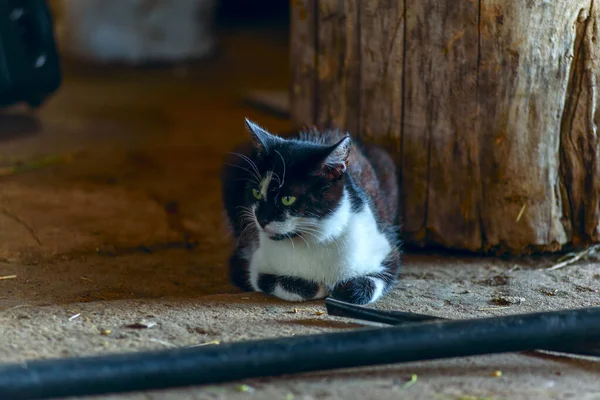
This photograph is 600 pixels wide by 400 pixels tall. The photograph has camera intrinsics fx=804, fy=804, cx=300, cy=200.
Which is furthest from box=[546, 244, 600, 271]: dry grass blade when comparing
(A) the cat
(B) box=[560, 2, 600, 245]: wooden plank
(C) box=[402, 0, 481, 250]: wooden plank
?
(A) the cat

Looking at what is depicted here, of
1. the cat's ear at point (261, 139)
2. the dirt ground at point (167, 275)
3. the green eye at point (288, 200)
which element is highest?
the cat's ear at point (261, 139)

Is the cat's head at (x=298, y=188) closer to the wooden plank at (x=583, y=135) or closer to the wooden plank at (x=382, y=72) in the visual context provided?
the wooden plank at (x=382, y=72)

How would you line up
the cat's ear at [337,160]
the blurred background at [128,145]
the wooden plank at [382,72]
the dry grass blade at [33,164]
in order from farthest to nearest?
the dry grass blade at [33,164] < the blurred background at [128,145] < the wooden plank at [382,72] < the cat's ear at [337,160]

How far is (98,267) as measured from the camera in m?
3.75

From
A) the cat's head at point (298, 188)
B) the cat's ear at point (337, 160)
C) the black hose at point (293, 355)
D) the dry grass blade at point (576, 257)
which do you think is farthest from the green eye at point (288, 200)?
the dry grass blade at point (576, 257)

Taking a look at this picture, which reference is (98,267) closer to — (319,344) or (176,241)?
(176,241)

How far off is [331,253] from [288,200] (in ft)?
1.03

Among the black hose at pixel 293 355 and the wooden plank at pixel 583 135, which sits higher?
the wooden plank at pixel 583 135

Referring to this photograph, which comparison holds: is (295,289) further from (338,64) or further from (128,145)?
(128,145)

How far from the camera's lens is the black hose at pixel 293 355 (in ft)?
7.38

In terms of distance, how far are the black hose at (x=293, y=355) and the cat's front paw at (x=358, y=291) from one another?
60 cm

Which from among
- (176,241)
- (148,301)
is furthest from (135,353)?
(176,241)

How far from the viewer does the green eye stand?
301cm

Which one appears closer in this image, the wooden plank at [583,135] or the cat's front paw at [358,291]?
the cat's front paw at [358,291]
